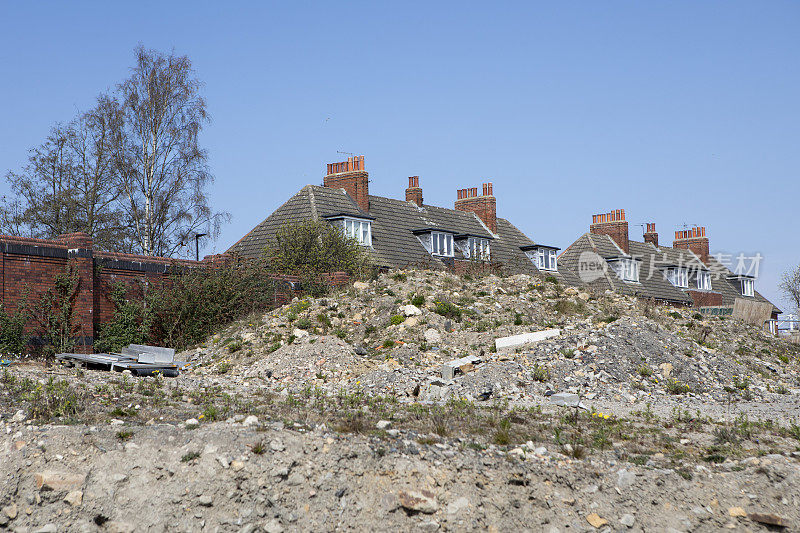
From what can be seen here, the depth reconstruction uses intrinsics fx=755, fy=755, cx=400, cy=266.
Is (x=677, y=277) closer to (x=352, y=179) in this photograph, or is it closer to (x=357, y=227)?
(x=352, y=179)

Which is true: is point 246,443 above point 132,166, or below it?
below

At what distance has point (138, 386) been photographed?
45.3 feet

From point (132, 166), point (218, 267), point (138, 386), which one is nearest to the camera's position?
point (138, 386)

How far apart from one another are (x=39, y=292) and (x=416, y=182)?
2391cm

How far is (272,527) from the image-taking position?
26.1ft

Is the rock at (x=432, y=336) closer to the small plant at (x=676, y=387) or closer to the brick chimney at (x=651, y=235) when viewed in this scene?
the small plant at (x=676, y=387)

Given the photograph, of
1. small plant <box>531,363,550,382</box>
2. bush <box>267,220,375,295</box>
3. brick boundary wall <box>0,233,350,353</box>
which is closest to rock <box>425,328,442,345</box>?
small plant <box>531,363,550,382</box>

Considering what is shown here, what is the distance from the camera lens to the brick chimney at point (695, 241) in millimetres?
53219

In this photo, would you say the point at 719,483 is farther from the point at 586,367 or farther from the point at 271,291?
the point at 271,291

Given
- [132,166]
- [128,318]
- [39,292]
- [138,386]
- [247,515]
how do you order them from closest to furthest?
[247,515]
[138,386]
[39,292]
[128,318]
[132,166]

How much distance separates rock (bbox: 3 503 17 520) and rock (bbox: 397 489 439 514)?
13.2 feet

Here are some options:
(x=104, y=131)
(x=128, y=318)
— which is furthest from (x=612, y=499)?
(x=104, y=131)

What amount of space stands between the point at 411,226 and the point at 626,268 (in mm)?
16340

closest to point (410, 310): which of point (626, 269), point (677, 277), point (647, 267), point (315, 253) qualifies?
point (315, 253)
